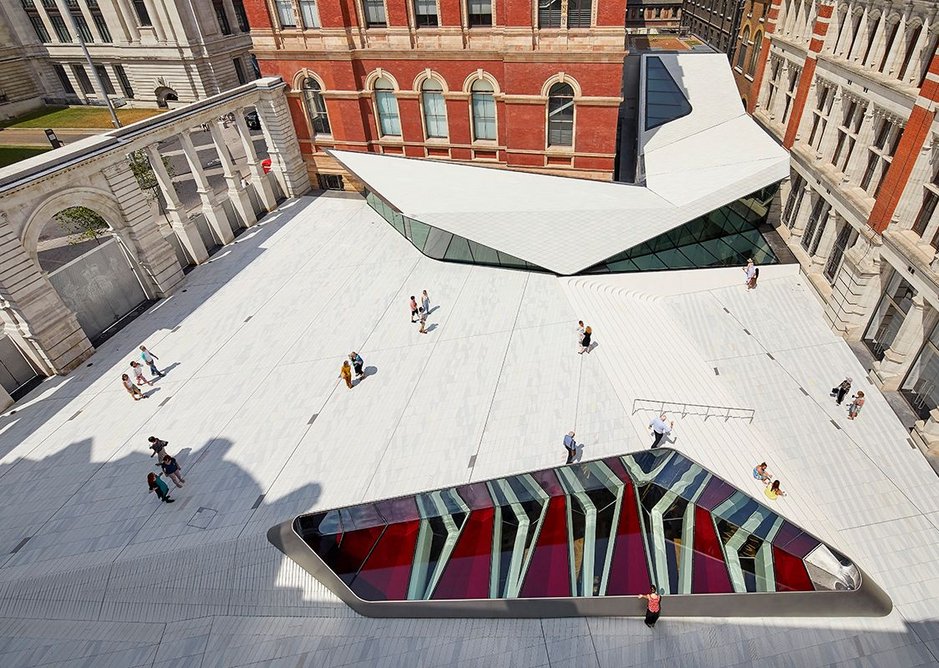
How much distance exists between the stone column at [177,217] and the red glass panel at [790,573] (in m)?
27.1

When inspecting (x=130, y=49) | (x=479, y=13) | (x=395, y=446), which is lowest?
(x=395, y=446)

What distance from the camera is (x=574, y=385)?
16844 millimetres

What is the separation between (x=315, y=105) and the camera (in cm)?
3061

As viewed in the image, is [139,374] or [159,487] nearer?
[159,487]

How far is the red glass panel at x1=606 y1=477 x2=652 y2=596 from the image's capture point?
11.1 m

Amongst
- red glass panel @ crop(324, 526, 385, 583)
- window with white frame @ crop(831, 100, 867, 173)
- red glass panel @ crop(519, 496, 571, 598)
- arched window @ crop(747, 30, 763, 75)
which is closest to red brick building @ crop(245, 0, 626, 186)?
window with white frame @ crop(831, 100, 867, 173)

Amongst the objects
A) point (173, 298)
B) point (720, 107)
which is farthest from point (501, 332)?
point (720, 107)

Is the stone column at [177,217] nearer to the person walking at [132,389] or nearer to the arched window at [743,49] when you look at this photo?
the person walking at [132,389]

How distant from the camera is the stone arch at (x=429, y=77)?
2741cm

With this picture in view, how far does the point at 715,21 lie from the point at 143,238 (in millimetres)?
56852

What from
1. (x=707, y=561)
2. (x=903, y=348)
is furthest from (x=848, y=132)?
(x=707, y=561)

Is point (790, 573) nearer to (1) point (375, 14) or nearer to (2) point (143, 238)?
(2) point (143, 238)

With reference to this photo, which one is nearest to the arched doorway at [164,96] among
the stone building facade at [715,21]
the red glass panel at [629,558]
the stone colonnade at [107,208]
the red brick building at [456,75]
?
the red brick building at [456,75]

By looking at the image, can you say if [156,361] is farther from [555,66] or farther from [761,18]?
[761,18]
